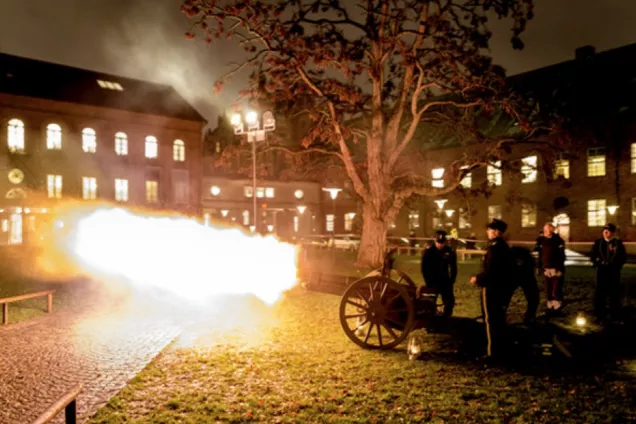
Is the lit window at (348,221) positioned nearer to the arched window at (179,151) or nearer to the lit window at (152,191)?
the arched window at (179,151)

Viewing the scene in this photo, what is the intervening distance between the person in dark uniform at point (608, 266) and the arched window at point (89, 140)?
131 feet

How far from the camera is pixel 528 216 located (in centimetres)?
4222

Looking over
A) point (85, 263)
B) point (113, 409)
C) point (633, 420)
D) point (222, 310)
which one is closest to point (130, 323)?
point (222, 310)

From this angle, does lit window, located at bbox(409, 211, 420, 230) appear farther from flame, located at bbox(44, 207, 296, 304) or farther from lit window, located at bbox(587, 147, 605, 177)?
flame, located at bbox(44, 207, 296, 304)

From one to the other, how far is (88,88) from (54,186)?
883 cm

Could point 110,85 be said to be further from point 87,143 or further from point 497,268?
point 497,268

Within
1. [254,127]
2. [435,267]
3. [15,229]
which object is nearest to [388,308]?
[435,267]

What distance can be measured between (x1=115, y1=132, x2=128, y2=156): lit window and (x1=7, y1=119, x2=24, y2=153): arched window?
7.07 metres

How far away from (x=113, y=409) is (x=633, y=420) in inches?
212

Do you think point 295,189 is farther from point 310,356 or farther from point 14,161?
point 310,356

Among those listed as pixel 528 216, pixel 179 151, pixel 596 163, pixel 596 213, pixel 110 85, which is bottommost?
pixel 528 216

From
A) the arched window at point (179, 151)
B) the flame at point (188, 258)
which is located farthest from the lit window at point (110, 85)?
the flame at point (188, 258)

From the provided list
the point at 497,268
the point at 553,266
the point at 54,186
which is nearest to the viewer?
the point at 497,268

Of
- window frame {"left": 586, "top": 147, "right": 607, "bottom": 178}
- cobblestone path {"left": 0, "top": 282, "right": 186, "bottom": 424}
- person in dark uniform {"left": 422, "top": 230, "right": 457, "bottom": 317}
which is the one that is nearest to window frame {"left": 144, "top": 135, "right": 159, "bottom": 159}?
window frame {"left": 586, "top": 147, "right": 607, "bottom": 178}
